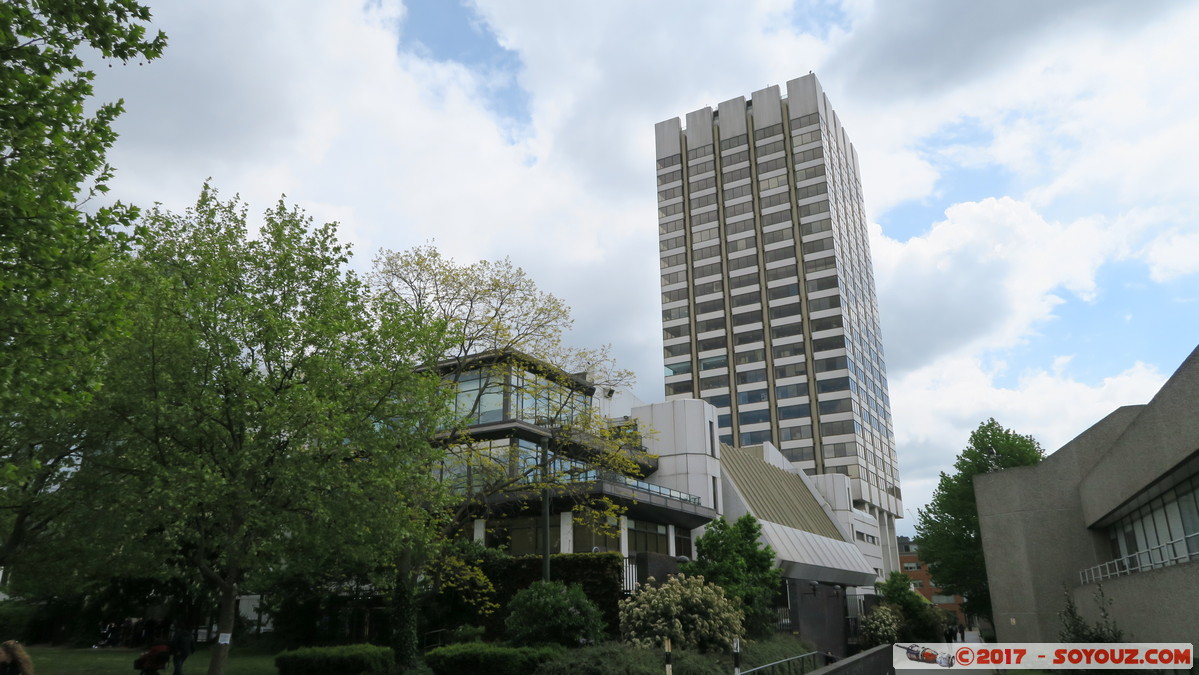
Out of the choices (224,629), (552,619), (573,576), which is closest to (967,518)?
(573,576)

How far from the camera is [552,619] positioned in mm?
23438

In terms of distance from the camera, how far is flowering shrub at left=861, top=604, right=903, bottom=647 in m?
44.8

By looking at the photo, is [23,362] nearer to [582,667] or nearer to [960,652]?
[582,667]

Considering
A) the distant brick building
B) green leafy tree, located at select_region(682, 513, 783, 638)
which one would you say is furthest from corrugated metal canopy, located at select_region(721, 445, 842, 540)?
the distant brick building

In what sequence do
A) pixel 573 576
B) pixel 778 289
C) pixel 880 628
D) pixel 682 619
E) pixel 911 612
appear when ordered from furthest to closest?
pixel 778 289
pixel 911 612
pixel 880 628
pixel 573 576
pixel 682 619

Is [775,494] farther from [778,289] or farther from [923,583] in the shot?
[923,583]

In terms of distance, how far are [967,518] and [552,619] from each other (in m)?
32.3

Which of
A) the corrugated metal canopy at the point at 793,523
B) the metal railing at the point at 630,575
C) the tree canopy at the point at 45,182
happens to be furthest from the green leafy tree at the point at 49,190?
the corrugated metal canopy at the point at 793,523

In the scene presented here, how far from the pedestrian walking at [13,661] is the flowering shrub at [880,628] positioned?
41.9m

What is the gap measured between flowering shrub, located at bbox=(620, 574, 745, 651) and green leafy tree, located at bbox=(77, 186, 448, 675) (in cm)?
767

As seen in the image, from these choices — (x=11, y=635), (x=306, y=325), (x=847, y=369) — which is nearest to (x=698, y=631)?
(x=306, y=325)

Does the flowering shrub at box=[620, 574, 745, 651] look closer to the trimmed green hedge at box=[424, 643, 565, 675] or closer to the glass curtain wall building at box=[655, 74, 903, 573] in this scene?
the trimmed green hedge at box=[424, 643, 565, 675]

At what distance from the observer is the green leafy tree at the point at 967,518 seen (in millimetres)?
45500

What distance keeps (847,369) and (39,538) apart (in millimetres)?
81627
